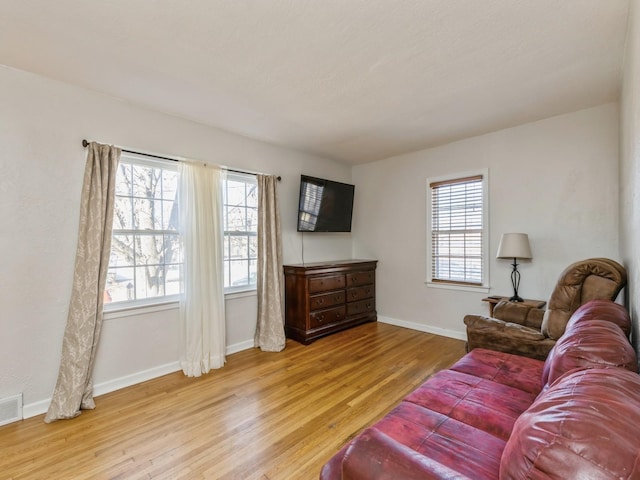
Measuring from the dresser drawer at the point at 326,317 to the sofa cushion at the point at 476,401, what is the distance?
210cm

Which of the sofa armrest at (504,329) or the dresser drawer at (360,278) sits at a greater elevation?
the dresser drawer at (360,278)

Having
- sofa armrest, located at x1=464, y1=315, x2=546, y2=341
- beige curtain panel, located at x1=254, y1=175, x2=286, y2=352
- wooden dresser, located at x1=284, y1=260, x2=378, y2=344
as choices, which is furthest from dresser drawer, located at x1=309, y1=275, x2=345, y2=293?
sofa armrest, located at x1=464, y1=315, x2=546, y2=341

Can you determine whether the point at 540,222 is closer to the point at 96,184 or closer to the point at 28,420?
the point at 96,184

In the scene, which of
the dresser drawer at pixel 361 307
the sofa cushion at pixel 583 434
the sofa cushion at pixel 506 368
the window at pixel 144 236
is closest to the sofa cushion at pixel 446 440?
the sofa cushion at pixel 583 434

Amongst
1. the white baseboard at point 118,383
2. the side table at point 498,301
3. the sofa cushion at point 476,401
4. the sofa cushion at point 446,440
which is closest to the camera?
the sofa cushion at point 446,440

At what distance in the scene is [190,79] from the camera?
232 centimetres

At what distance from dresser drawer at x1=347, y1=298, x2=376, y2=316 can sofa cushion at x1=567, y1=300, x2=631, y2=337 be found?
285 centimetres

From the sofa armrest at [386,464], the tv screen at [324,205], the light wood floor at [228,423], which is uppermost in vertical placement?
the tv screen at [324,205]

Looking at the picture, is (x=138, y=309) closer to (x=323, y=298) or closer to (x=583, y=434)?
(x=323, y=298)

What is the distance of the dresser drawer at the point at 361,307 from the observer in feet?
14.1

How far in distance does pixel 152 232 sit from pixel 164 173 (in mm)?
599

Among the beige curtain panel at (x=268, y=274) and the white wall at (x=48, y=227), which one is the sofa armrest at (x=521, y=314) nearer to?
the beige curtain panel at (x=268, y=274)

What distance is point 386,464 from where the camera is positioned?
92 centimetres

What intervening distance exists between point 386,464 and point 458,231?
3.48 metres
